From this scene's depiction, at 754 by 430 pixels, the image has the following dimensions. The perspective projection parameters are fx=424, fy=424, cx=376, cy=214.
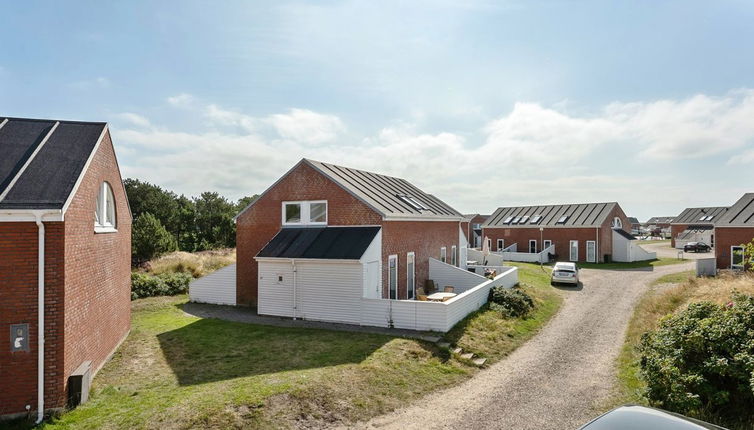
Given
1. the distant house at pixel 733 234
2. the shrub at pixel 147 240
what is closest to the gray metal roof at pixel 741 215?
the distant house at pixel 733 234

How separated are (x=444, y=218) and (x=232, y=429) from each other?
1955cm

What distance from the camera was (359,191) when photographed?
20688 millimetres

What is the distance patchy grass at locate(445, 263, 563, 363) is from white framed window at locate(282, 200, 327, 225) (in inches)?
326

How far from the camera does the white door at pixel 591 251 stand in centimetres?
4234

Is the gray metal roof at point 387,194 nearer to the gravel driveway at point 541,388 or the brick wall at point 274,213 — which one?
the brick wall at point 274,213

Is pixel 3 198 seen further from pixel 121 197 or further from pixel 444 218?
pixel 444 218

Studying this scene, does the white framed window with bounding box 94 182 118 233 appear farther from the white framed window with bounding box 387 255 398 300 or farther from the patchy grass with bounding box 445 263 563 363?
the patchy grass with bounding box 445 263 563 363

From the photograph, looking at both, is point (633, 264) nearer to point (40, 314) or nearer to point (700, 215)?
point (700, 215)

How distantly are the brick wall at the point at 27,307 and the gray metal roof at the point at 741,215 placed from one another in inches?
1614

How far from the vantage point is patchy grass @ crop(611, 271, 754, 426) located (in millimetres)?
11574

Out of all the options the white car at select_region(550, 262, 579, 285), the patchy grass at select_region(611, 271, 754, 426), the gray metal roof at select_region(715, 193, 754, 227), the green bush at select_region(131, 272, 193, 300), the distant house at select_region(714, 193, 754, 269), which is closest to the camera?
the patchy grass at select_region(611, 271, 754, 426)

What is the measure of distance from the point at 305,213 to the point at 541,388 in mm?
13276

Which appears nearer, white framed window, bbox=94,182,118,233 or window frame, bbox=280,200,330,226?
white framed window, bbox=94,182,118,233

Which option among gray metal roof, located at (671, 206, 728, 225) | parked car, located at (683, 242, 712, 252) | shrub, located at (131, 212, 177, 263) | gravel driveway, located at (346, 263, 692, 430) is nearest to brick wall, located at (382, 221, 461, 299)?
gravel driveway, located at (346, 263, 692, 430)
